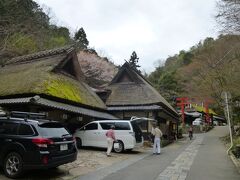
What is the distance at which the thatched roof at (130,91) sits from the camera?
25.4 m

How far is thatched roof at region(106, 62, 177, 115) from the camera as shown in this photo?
25.4 m

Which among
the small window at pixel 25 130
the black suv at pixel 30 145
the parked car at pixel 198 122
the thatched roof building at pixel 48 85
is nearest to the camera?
the black suv at pixel 30 145

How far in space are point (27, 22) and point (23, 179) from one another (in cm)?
1736

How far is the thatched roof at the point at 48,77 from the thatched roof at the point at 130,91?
12.2ft

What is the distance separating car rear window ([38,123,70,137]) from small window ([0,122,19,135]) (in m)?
0.81

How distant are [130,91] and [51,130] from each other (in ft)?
60.2

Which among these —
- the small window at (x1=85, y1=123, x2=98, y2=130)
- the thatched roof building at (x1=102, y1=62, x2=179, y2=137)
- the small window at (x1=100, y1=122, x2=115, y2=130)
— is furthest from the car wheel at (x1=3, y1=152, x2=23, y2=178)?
the thatched roof building at (x1=102, y1=62, x2=179, y2=137)

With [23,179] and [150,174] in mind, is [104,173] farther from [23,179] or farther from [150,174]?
[23,179]

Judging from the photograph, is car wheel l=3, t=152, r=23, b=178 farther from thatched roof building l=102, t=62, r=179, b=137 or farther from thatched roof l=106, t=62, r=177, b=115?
thatched roof l=106, t=62, r=177, b=115

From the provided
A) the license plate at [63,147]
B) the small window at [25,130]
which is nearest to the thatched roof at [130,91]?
the license plate at [63,147]

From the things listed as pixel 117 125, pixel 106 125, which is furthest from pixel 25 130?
pixel 117 125

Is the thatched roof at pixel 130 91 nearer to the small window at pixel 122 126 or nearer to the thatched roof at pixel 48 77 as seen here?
the thatched roof at pixel 48 77

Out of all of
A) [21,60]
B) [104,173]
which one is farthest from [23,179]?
[21,60]

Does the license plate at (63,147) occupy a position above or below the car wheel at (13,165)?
above
